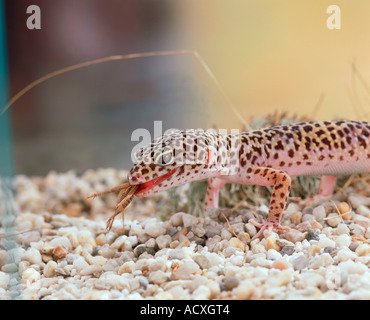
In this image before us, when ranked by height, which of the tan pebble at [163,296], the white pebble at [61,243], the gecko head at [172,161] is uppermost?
the gecko head at [172,161]

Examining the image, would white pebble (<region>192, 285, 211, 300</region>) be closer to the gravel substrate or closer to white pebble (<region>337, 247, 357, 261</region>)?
the gravel substrate

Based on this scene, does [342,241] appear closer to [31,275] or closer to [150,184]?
[150,184]

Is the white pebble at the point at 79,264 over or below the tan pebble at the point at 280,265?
below

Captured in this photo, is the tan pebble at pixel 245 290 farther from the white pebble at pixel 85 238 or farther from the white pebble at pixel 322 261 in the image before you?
the white pebble at pixel 85 238

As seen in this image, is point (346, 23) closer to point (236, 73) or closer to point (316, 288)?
point (236, 73)

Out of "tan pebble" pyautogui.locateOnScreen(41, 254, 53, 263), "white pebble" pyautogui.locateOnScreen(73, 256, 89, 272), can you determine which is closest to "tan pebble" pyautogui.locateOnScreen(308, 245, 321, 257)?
"white pebble" pyautogui.locateOnScreen(73, 256, 89, 272)

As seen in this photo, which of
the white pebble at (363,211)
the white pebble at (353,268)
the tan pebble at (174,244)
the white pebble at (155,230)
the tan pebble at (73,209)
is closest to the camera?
the white pebble at (353,268)

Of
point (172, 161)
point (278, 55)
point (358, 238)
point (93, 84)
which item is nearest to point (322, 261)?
point (358, 238)

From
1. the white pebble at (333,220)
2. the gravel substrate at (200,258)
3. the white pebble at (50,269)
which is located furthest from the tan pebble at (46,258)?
the white pebble at (333,220)

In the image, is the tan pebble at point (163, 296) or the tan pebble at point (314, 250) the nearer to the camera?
the tan pebble at point (163, 296)
